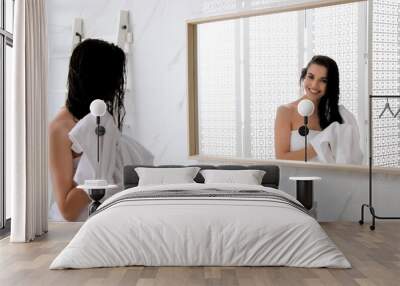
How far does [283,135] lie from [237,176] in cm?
71

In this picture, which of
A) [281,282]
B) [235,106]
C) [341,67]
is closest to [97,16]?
[235,106]

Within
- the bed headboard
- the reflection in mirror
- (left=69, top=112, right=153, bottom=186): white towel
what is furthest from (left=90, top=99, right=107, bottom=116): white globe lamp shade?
the reflection in mirror

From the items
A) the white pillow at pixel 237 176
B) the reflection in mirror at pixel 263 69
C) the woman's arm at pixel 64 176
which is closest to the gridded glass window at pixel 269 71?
the reflection in mirror at pixel 263 69

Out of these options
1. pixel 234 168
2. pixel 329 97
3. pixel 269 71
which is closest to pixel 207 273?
pixel 234 168

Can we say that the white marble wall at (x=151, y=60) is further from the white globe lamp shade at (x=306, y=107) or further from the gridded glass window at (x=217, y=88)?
the white globe lamp shade at (x=306, y=107)

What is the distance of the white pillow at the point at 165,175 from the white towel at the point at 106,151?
474 mm

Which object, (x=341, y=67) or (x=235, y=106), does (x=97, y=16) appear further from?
(x=341, y=67)

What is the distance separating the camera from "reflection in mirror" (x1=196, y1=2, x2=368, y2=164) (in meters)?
6.43

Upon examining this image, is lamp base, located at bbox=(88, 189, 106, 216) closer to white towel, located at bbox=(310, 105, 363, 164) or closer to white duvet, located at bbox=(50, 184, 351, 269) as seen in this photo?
white duvet, located at bbox=(50, 184, 351, 269)

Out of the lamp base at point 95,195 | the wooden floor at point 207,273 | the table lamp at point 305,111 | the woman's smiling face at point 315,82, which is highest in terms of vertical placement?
the woman's smiling face at point 315,82

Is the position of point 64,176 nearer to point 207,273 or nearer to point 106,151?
point 106,151

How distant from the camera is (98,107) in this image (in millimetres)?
6836

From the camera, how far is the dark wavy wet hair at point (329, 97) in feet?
21.6

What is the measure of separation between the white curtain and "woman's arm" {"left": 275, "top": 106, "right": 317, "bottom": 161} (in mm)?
2376
